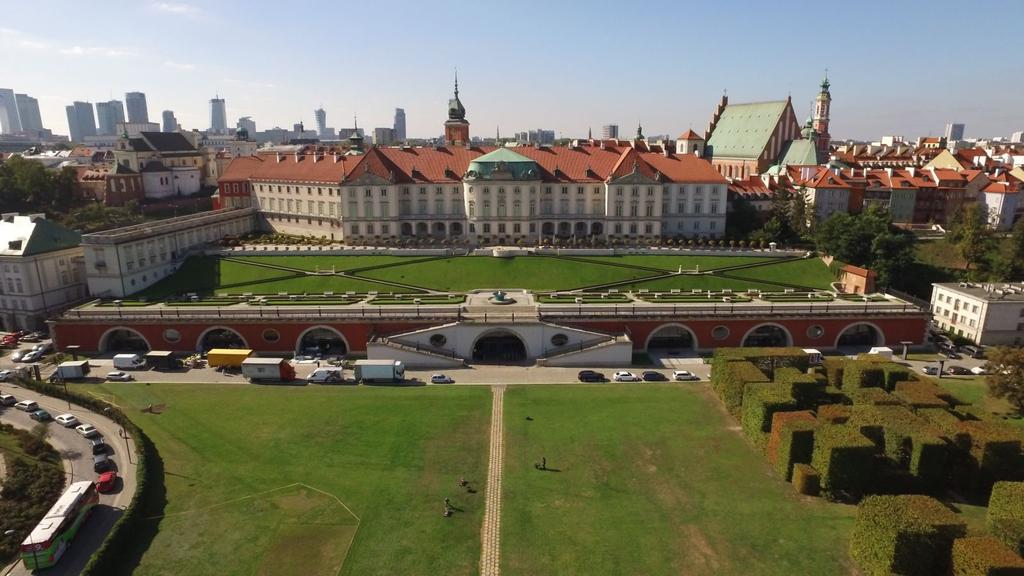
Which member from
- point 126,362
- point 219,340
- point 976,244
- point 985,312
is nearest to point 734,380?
point 985,312

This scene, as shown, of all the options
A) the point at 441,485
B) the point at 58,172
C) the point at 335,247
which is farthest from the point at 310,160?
the point at 441,485

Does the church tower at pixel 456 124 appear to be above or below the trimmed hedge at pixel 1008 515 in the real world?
above

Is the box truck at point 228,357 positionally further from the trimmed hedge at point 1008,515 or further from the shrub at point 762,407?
the trimmed hedge at point 1008,515

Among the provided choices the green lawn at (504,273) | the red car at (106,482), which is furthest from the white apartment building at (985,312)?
the red car at (106,482)

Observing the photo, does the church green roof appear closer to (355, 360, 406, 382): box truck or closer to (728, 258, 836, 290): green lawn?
(728, 258, 836, 290): green lawn

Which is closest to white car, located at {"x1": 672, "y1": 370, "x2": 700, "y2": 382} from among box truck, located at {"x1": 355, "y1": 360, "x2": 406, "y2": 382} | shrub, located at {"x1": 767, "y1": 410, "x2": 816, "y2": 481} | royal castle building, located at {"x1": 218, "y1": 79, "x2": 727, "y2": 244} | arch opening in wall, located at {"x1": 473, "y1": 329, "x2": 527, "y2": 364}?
arch opening in wall, located at {"x1": 473, "y1": 329, "x2": 527, "y2": 364}

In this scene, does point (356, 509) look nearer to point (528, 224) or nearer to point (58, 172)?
point (528, 224)
